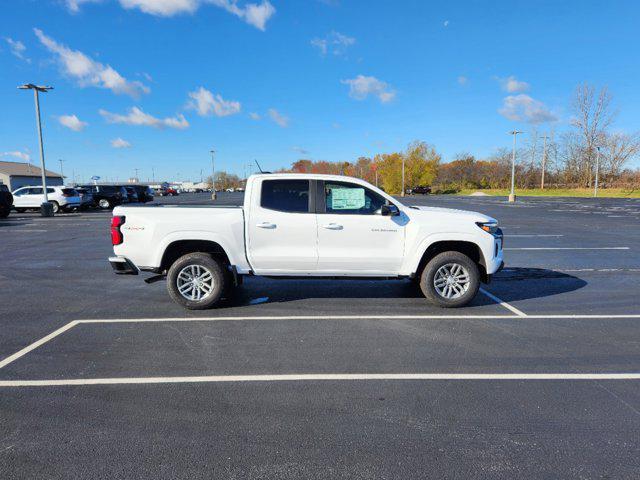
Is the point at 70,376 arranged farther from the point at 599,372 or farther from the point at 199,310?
the point at 599,372

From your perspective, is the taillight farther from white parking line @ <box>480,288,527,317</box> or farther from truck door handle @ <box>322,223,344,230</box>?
white parking line @ <box>480,288,527,317</box>

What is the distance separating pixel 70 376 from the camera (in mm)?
3893

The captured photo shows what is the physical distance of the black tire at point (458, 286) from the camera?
234 inches

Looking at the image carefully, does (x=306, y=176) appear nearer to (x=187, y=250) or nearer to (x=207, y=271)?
(x=207, y=271)

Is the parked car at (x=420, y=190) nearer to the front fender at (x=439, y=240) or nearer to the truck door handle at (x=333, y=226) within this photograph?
the front fender at (x=439, y=240)

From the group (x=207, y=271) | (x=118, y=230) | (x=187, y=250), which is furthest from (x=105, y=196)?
(x=207, y=271)

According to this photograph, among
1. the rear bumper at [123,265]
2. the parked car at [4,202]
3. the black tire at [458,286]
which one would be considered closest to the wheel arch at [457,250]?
the black tire at [458,286]

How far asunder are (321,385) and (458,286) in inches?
123

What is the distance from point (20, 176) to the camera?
209 feet

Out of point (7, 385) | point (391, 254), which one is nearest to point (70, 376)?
point (7, 385)

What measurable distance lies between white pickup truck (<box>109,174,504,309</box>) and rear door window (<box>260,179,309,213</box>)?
→ 14 millimetres

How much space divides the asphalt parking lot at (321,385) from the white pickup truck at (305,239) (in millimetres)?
513

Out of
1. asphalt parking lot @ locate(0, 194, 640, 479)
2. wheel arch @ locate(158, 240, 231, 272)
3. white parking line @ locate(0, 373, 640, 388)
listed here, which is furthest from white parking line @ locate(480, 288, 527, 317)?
wheel arch @ locate(158, 240, 231, 272)

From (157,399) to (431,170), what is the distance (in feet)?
290
